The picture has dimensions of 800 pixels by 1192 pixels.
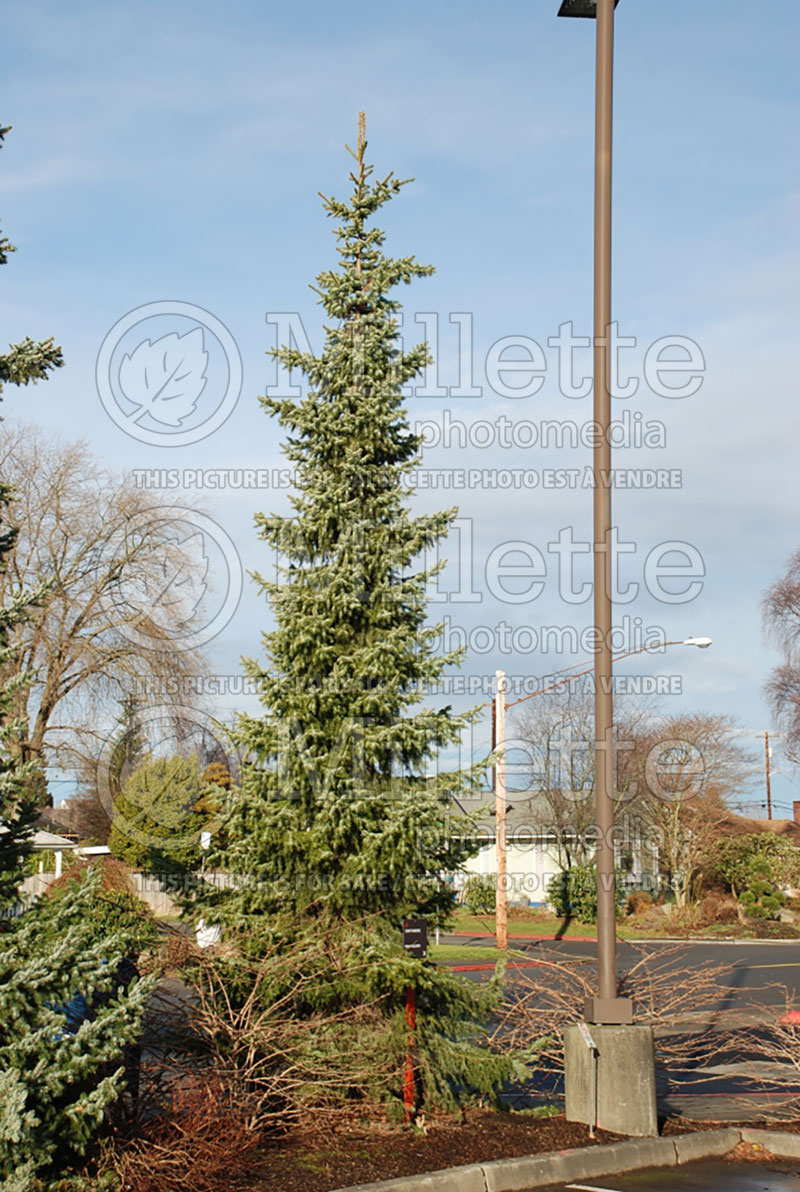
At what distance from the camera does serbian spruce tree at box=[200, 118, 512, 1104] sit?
946 cm

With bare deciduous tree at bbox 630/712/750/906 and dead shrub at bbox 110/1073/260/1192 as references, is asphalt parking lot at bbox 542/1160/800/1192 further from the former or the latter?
bare deciduous tree at bbox 630/712/750/906

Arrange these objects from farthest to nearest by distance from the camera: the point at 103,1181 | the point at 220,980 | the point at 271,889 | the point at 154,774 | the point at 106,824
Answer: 1. the point at 106,824
2. the point at 154,774
3. the point at 271,889
4. the point at 220,980
5. the point at 103,1181

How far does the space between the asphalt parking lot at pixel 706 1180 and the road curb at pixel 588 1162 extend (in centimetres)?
8

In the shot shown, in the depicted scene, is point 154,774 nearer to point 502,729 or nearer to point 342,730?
point 502,729

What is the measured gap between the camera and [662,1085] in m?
12.8

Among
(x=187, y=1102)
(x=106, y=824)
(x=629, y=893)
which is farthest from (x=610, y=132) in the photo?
(x=106, y=824)

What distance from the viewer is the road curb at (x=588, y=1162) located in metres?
7.32

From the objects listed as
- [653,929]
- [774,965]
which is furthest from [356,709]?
[653,929]

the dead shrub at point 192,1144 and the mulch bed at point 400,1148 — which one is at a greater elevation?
the dead shrub at point 192,1144

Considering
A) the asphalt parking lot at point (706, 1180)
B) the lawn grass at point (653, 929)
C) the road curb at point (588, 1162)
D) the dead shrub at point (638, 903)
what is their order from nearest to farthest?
the road curb at point (588, 1162) < the asphalt parking lot at point (706, 1180) < the lawn grass at point (653, 929) < the dead shrub at point (638, 903)

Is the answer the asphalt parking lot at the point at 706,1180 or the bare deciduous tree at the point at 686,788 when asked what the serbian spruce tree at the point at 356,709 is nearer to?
the asphalt parking lot at the point at 706,1180

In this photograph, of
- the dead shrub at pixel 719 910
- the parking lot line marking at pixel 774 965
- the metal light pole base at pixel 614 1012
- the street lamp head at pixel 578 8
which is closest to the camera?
the metal light pole base at pixel 614 1012

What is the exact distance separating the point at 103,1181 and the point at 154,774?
25755 millimetres

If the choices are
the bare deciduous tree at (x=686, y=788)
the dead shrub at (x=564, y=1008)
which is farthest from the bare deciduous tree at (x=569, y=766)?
the dead shrub at (x=564, y=1008)
